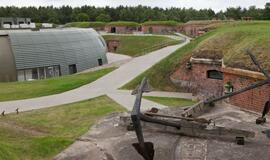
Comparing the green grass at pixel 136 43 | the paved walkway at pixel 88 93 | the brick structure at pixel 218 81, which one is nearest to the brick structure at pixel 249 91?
the brick structure at pixel 218 81

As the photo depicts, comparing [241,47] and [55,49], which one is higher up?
[241,47]

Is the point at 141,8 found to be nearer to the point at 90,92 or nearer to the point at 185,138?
the point at 90,92

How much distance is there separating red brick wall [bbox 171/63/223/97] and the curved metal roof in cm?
1671

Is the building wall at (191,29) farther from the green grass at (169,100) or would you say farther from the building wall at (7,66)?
the green grass at (169,100)

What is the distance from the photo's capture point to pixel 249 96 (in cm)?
1242

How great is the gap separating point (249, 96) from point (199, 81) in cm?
656

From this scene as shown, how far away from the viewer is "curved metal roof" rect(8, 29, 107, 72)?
32.8 metres

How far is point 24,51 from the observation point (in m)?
32.9

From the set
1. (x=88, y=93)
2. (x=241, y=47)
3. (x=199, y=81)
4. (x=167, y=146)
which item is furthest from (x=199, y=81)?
(x=167, y=146)

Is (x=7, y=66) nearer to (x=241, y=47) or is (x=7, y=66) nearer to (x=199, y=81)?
(x=199, y=81)

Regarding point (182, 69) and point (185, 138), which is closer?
point (185, 138)

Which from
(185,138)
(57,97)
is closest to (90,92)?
(57,97)

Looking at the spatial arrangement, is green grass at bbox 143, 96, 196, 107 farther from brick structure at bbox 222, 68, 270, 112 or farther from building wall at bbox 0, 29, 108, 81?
building wall at bbox 0, 29, 108, 81

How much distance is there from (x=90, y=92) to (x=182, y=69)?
5320 mm
